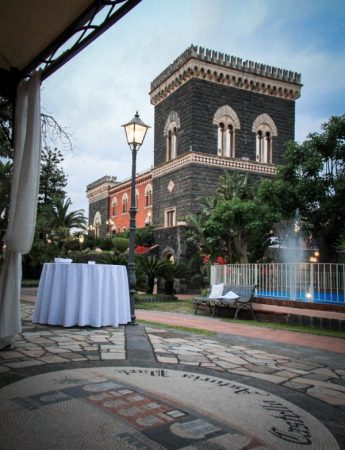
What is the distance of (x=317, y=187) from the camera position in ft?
38.8

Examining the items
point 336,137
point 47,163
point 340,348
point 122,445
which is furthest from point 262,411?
point 47,163

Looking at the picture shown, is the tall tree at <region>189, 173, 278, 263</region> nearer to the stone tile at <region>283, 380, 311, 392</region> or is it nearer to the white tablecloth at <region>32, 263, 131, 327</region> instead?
the white tablecloth at <region>32, 263, 131, 327</region>

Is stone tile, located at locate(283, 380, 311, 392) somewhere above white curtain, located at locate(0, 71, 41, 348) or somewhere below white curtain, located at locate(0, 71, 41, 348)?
below

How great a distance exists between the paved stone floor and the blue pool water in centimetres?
392

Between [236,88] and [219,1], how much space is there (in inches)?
691

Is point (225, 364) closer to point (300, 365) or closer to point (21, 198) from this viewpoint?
point (300, 365)

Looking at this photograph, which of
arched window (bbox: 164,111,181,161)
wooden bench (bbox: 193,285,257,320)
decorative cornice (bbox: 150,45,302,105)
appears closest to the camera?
wooden bench (bbox: 193,285,257,320)

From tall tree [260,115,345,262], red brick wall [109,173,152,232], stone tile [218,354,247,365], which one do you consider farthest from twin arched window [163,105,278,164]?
stone tile [218,354,247,365]

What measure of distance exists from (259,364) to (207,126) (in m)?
22.9

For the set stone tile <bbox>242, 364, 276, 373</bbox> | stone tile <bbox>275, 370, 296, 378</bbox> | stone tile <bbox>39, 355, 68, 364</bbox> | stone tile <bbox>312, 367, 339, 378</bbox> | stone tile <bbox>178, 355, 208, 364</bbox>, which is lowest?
stone tile <bbox>312, 367, 339, 378</bbox>

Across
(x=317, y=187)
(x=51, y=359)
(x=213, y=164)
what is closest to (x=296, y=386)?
(x=51, y=359)

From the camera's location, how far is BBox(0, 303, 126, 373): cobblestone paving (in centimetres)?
457

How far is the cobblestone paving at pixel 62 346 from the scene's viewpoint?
15.0 ft

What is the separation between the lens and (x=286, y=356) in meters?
5.54
